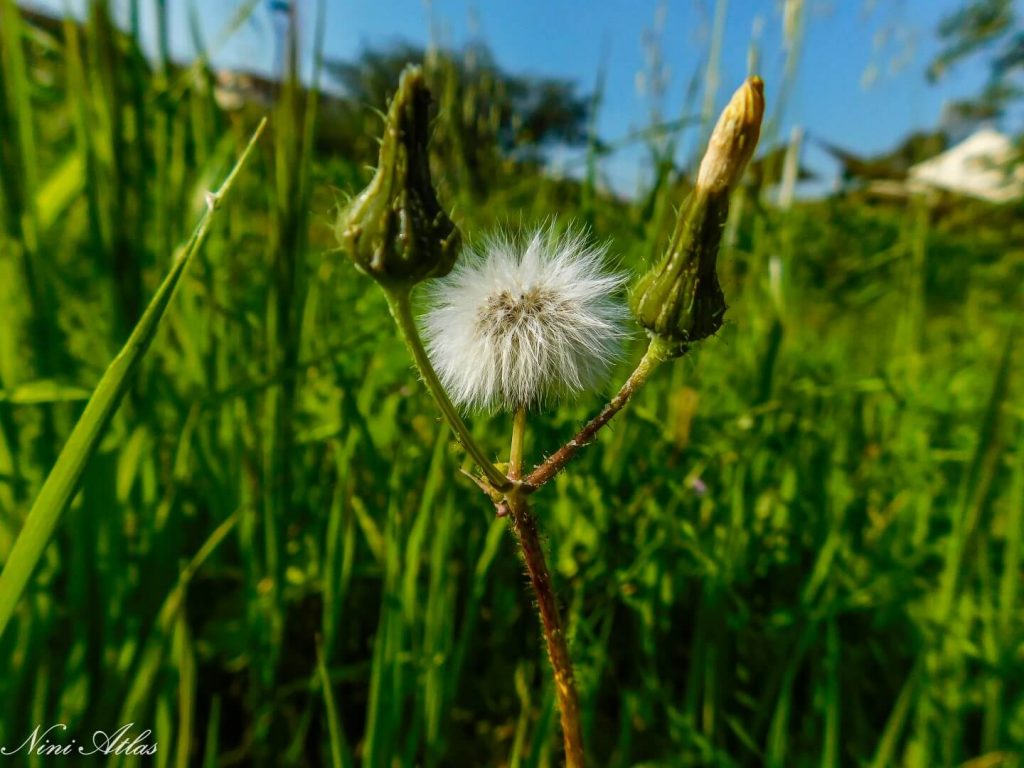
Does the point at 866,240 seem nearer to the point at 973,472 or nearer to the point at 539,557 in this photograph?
the point at 973,472

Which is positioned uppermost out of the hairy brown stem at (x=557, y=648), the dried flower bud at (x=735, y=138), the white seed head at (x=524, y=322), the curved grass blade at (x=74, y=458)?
the dried flower bud at (x=735, y=138)

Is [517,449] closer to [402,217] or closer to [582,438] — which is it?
[582,438]

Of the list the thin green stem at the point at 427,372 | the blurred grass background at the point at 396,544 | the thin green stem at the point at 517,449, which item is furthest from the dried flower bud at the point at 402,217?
the blurred grass background at the point at 396,544

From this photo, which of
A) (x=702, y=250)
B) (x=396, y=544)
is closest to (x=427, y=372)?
(x=702, y=250)

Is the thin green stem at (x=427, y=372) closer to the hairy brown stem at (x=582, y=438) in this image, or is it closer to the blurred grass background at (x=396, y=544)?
the hairy brown stem at (x=582, y=438)

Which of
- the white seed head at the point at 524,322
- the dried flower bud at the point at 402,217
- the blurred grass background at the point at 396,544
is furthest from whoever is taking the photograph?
the blurred grass background at the point at 396,544

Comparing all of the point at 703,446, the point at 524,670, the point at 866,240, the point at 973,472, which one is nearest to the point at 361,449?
the point at 524,670
